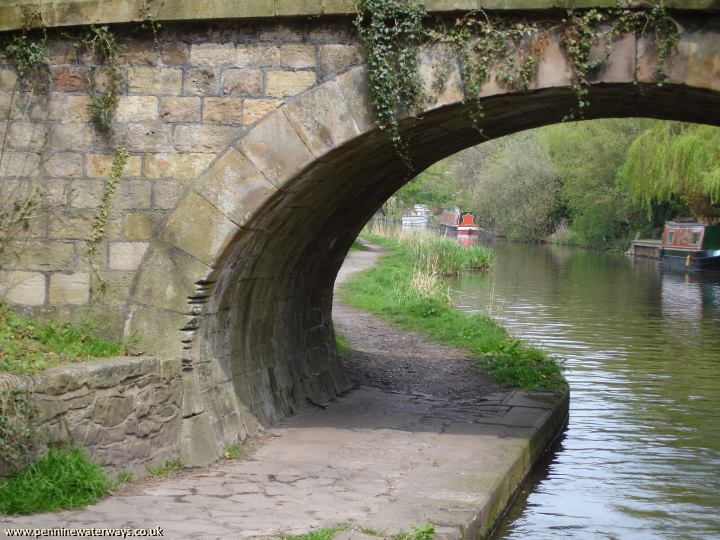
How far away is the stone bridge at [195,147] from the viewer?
20.7 feet

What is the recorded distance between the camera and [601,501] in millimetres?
7168

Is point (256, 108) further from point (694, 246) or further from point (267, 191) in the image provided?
point (694, 246)

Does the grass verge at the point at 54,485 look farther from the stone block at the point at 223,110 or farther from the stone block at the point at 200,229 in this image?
the stone block at the point at 223,110

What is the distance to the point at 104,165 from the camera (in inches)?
263

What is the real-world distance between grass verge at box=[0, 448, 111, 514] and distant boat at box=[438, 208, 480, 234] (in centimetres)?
4726

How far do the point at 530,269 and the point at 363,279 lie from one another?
441 inches

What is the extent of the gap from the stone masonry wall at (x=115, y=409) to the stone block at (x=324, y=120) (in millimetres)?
1736

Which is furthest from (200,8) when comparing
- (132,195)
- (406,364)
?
(406,364)

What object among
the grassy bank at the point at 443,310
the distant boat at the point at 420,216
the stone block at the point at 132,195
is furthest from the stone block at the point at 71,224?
the distant boat at the point at 420,216

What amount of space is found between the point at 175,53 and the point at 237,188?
41.0 inches

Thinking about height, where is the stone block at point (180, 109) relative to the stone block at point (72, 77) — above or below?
below

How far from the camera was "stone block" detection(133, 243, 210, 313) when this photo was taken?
255 inches

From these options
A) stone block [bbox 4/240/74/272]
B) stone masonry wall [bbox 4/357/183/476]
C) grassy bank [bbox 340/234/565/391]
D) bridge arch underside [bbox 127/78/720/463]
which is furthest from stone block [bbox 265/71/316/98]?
grassy bank [bbox 340/234/565/391]

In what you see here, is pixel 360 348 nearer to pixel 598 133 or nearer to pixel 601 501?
pixel 601 501
